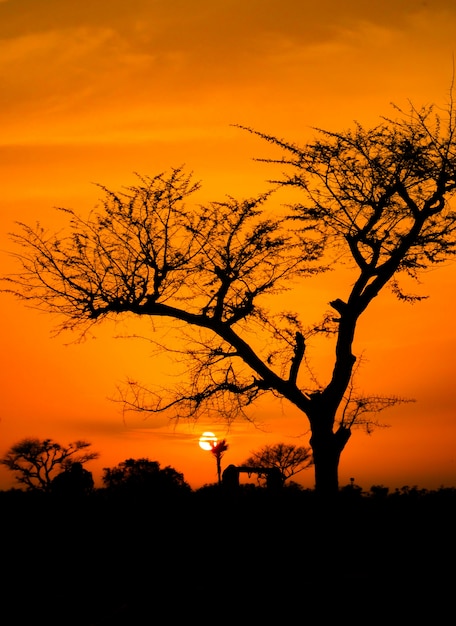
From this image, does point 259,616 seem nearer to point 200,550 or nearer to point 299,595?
point 299,595

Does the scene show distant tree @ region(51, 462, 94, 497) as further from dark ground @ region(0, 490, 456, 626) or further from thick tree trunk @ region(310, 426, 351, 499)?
thick tree trunk @ region(310, 426, 351, 499)

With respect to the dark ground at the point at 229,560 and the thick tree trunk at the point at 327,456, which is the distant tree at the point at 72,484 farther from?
the thick tree trunk at the point at 327,456

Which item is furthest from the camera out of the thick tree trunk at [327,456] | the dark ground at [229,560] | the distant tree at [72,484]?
the distant tree at [72,484]

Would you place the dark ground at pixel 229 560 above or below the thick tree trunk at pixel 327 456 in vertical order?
below

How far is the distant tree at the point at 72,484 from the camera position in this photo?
1867 centimetres

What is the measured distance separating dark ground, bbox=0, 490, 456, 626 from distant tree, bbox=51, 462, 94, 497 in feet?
1.49

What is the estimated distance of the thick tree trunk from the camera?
17641 mm

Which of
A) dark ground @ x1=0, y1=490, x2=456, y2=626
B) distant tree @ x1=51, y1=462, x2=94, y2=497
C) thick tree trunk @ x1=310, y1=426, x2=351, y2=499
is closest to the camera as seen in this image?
dark ground @ x1=0, y1=490, x2=456, y2=626

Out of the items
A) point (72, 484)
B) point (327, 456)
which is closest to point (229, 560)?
point (327, 456)

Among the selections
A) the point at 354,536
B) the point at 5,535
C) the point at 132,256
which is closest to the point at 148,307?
the point at 132,256

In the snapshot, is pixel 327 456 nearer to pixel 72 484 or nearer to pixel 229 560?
pixel 229 560

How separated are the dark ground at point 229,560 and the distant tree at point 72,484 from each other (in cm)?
45

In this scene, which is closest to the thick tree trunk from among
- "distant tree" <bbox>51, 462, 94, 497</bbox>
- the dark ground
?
the dark ground

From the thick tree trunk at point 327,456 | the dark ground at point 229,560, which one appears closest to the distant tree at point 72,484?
the dark ground at point 229,560
